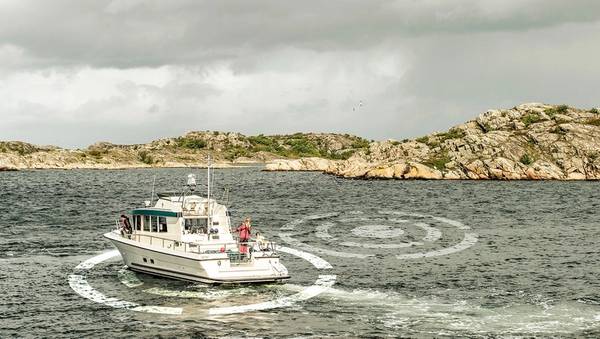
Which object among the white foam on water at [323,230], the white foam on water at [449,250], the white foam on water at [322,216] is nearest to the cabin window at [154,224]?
the white foam on water at [449,250]

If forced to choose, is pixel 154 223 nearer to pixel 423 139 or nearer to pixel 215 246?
pixel 215 246

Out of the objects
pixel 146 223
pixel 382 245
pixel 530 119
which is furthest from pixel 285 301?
pixel 530 119

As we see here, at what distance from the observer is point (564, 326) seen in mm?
30734

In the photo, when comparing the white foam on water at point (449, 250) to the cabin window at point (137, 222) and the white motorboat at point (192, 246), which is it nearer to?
the white motorboat at point (192, 246)

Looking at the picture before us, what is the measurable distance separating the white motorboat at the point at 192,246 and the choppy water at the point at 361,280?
889 millimetres

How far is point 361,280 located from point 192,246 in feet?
39.3

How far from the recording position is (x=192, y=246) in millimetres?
38719

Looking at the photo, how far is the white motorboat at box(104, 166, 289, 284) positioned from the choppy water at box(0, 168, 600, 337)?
0.89 metres

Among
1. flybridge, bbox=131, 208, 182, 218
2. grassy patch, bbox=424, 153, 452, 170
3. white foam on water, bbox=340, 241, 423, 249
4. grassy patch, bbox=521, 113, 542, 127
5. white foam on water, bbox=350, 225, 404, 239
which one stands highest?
grassy patch, bbox=521, 113, 542, 127

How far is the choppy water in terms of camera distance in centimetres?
3072

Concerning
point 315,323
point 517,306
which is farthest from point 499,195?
point 315,323

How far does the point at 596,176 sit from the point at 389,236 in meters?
114

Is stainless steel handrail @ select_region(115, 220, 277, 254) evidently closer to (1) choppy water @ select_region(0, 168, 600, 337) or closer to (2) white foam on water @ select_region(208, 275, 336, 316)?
(1) choppy water @ select_region(0, 168, 600, 337)

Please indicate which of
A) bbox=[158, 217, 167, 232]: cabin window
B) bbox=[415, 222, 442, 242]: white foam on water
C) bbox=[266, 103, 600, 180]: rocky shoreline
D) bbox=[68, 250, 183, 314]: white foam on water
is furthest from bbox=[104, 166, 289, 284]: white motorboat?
bbox=[266, 103, 600, 180]: rocky shoreline
